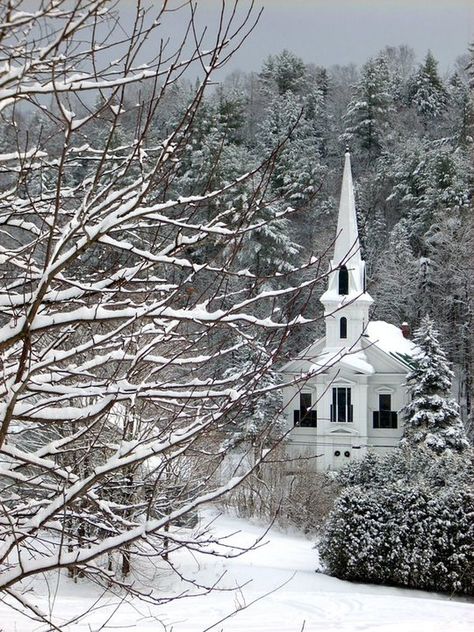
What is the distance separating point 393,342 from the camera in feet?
96.1

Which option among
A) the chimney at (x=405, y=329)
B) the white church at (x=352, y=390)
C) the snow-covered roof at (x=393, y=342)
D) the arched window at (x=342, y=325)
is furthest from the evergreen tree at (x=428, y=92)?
the arched window at (x=342, y=325)

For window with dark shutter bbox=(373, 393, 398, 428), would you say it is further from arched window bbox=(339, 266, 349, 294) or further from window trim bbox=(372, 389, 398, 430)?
arched window bbox=(339, 266, 349, 294)

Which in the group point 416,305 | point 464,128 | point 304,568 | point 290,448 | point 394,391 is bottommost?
point 304,568

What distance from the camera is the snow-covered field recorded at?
8.18 meters

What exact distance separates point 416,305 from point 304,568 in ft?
65.6

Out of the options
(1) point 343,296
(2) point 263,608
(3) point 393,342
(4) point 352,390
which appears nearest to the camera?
(2) point 263,608

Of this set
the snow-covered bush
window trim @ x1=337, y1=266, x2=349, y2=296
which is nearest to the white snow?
window trim @ x1=337, y1=266, x2=349, y2=296

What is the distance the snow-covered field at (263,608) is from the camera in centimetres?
818

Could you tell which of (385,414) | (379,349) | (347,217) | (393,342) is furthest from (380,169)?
(385,414)

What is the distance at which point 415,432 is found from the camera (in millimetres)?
23297

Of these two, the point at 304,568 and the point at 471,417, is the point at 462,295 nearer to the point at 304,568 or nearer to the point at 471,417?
the point at 471,417

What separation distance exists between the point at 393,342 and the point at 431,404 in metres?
6.03

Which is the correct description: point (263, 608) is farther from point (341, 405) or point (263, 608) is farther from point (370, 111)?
point (370, 111)

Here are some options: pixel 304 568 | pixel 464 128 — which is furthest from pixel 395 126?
pixel 304 568
